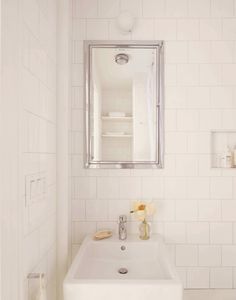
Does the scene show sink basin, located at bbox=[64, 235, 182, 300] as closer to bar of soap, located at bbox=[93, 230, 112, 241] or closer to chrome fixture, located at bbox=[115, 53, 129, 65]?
bar of soap, located at bbox=[93, 230, 112, 241]

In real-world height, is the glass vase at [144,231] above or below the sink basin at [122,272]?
above

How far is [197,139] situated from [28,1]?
47.8 inches

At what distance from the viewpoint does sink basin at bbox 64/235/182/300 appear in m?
1.22

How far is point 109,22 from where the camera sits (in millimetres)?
1911

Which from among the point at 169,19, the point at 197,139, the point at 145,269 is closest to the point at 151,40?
the point at 169,19

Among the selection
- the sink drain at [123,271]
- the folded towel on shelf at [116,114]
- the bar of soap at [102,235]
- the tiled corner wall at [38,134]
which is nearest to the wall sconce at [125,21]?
the tiled corner wall at [38,134]

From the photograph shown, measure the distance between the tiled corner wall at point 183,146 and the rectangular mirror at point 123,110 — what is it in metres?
0.05

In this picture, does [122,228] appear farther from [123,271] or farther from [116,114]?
[116,114]

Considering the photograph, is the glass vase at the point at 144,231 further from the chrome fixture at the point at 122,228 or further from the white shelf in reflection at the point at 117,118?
the white shelf in reflection at the point at 117,118

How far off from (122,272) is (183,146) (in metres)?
0.83

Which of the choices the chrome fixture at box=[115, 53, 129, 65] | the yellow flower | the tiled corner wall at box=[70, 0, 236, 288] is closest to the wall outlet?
the tiled corner wall at box=[70, 0, 236, 288]

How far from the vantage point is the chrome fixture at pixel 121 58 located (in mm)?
1920

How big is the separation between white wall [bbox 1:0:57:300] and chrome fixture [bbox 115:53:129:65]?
1.38 feet

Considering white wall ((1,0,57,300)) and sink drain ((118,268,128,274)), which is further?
sink drain ((118,268,128,274))
